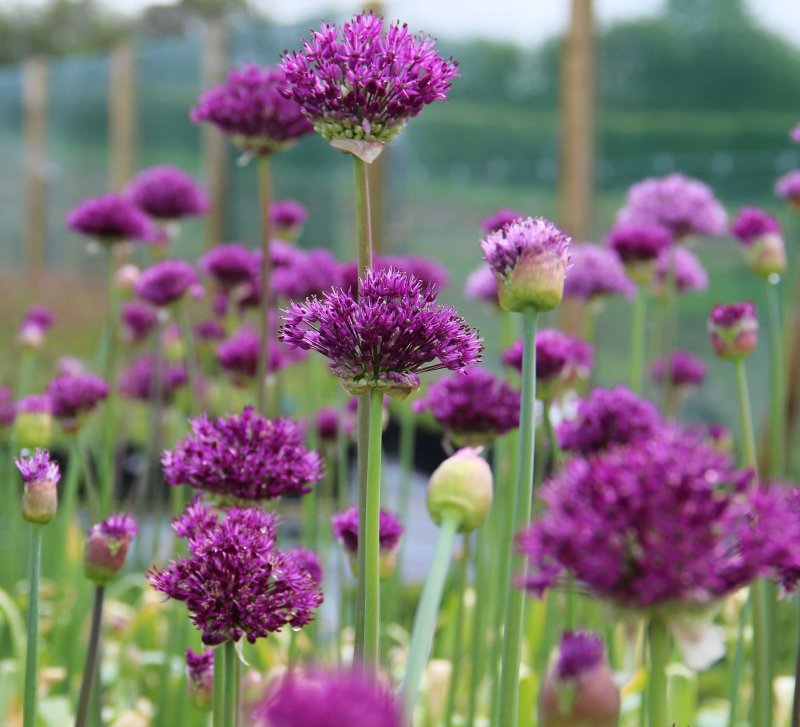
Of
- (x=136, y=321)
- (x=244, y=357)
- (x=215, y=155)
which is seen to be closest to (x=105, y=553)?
(x=244, y=357)

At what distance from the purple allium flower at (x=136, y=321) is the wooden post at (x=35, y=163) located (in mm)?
7334

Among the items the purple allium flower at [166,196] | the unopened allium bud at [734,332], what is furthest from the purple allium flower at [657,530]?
the purple allium flower at [166,196]

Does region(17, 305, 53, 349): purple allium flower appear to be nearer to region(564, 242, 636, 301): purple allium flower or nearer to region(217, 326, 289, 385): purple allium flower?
region(217, 326, 289, 385): purple allium flower

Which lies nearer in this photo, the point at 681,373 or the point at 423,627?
the point at 423,627

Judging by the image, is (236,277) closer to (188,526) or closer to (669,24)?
(188,526)

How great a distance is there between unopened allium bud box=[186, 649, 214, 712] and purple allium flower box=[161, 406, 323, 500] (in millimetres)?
168

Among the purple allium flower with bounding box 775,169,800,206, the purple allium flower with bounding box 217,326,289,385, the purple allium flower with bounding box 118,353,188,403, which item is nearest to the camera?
the purple allium flower with bounding box 775,169,800,206

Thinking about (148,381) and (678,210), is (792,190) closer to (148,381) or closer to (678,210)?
(678,210)

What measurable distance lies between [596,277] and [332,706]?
1878 mm

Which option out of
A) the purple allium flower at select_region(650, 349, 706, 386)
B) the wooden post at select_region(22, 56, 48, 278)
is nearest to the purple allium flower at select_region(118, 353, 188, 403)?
the purple allium flower at select_region(650, 349, 706, 386)

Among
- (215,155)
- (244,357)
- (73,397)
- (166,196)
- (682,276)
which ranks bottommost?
(73,397)

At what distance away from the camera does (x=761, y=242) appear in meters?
1.50

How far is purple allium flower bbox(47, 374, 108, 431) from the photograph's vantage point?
63.0 inches

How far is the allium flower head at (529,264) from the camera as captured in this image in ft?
2.38
